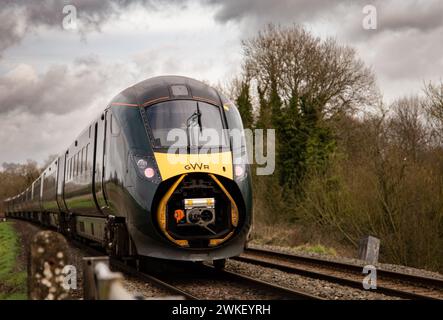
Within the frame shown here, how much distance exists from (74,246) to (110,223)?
24.6 feet

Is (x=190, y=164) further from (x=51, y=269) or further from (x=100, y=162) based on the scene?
(x=51, y=269)

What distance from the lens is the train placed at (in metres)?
9.35

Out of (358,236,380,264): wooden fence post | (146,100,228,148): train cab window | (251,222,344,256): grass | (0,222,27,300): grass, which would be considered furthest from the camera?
(251,222,344,256): grass

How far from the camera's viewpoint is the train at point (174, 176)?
9352 millimetres

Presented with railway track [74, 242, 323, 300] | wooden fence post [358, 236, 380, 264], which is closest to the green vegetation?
wooden fence post [358, 236, 380, 264]

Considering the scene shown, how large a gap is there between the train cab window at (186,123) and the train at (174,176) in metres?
0.02

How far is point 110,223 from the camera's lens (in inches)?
424

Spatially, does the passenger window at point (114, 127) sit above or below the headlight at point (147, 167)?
above

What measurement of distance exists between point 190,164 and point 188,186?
349mm

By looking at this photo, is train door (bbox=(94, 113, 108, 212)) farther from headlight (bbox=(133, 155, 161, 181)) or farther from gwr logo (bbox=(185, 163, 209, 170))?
gwr logo (bbox=(185, 163, 209, 170))

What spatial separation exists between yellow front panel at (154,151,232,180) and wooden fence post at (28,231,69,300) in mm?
4163

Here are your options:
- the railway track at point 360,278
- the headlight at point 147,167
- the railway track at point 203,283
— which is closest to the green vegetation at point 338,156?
the railway track at point 360,278

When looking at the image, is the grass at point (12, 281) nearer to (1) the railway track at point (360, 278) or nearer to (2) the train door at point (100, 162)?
(2) the train door at point (100, 162)
